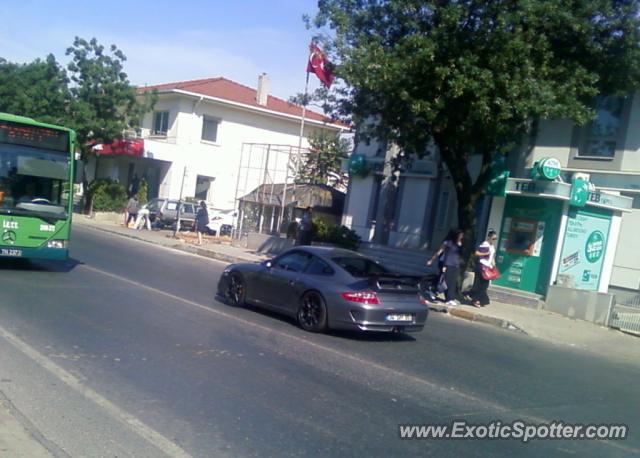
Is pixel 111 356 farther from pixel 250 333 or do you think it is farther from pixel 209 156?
pixel 209 156

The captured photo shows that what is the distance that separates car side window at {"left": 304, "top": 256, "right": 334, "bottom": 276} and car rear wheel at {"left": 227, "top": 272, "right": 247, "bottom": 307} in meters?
1.66

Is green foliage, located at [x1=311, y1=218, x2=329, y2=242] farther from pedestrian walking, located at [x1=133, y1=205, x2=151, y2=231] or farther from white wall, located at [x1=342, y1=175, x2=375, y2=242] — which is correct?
pedestrian walking, located at [x1=133, y1=205, x2=151, y2=231]

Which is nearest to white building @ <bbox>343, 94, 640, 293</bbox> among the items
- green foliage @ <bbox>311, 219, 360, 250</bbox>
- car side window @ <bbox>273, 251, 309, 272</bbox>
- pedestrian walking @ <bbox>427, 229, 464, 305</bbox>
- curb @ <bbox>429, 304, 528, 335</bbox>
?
green foliage @ <bbox>311, 219, 360, 250</bbox>

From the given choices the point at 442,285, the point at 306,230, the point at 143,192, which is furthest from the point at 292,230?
the point at 143,192

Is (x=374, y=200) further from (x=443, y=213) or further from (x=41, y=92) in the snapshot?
(x=41, y=92)

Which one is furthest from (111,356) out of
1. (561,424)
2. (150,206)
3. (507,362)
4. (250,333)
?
(150,206)

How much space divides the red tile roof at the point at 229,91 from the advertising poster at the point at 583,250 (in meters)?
22.3

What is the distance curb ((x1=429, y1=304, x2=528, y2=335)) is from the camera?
1513cm

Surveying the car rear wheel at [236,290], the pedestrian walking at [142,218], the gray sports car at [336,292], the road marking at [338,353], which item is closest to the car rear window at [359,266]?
the gray sports car at [336,292]

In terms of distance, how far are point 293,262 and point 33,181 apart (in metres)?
6.07

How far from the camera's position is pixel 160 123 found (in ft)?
132

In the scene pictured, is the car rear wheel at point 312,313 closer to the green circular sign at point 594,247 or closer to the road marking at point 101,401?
the road marking at point 101,401

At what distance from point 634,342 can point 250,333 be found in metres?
8.86

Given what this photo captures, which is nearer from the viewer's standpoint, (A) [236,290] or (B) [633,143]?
(A) [236,290]
